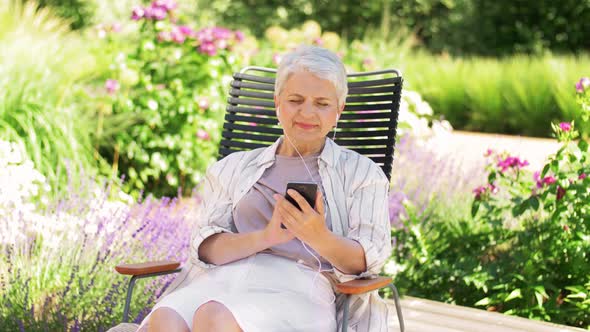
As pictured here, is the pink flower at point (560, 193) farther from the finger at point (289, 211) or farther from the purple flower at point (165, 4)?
the purple flower at point (165, 4)

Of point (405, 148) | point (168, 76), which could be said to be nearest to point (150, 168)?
point (168, 76)

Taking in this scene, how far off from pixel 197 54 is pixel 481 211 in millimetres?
2453

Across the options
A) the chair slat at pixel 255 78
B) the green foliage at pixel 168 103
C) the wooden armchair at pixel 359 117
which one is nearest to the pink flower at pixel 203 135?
the green foliage at pixel 168 103

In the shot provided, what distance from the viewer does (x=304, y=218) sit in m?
2.08

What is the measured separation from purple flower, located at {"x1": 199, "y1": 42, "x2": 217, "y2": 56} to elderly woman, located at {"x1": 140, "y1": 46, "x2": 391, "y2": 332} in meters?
2.99

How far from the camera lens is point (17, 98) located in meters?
4.76

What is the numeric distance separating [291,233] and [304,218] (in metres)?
0.12

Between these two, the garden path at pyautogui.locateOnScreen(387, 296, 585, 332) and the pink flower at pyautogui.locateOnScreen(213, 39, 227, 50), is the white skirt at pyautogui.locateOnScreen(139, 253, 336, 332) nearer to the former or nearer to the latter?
the garden path at pyautogui.locateOnScreen(387, 296, 585, 332)

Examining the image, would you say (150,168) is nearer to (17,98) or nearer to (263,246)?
(17,98)

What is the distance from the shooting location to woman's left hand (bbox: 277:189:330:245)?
2.08m

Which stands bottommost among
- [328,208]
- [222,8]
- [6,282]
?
[6,282]

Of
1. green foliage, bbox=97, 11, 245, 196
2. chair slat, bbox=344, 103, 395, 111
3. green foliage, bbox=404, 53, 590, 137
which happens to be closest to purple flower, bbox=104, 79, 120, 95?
green foliage, bbox=97, 11, 245, 196

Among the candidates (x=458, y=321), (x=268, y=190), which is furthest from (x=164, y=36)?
(x=268, y=190)

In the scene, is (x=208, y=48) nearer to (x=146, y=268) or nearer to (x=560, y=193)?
(x=560, y=193)
